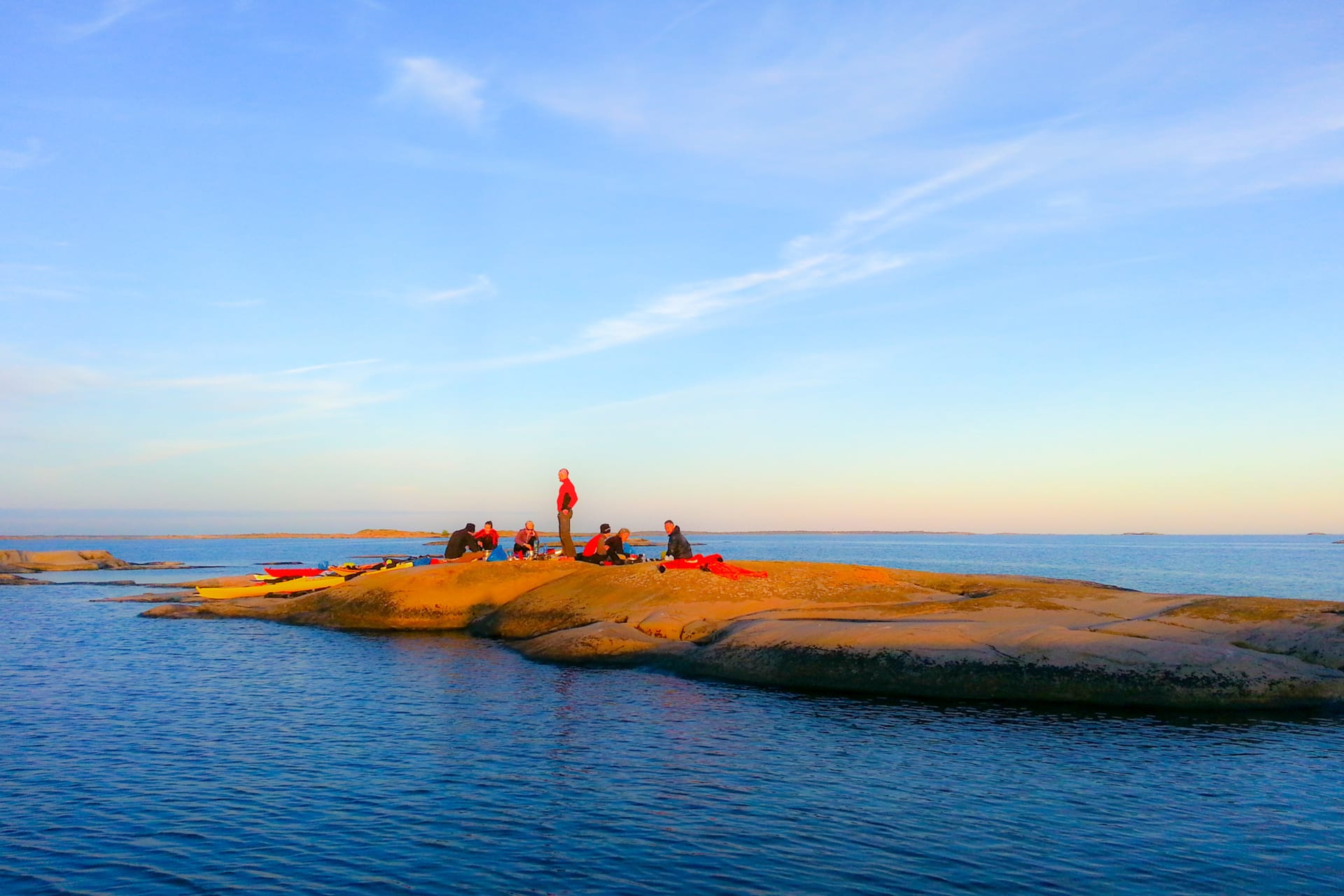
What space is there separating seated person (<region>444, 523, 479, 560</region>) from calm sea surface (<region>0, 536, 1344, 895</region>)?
16074 millimetres

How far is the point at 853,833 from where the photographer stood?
1203 centimetres

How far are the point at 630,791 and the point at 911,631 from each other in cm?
1056

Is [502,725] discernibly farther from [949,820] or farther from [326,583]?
[326,583]

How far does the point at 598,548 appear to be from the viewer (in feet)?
120

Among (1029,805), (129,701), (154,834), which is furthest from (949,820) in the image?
(129,701)

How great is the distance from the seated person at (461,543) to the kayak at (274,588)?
8.94m

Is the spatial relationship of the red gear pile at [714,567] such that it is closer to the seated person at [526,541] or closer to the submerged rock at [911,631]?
the submerged rock at [911,631]

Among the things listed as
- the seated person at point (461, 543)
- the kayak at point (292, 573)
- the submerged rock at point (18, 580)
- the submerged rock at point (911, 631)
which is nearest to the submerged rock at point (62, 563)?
the submerged rock at point (18, 580)

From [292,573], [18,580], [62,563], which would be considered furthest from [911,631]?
[62,563]

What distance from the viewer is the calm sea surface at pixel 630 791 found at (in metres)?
10.7

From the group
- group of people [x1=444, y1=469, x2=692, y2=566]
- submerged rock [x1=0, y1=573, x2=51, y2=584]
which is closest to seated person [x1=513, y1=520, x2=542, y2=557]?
group of people [x1=444, y1=469, x2=692, y2=566]

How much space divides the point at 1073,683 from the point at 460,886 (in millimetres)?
14694

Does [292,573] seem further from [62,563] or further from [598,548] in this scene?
[62,563]

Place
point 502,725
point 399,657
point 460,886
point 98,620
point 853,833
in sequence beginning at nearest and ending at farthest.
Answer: point 460,886 → point 853,833 → point 502,725 → point 399,657 → point 98,620
